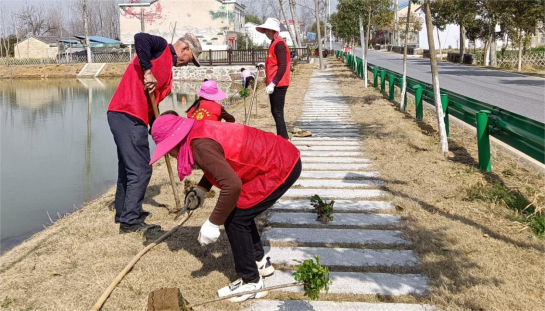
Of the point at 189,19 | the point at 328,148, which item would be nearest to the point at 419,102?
the point at 328,148

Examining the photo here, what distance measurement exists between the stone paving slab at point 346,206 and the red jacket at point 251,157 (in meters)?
1.98

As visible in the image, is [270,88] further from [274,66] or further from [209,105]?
[209,105]

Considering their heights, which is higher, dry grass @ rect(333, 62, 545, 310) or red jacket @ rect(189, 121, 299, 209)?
red jacket @ rect(189, 121, 299, 209)

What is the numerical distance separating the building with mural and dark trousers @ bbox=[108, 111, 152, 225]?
46429mm

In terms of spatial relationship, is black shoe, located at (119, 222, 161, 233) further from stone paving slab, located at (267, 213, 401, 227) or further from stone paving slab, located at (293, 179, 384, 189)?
stone paving slab, located at (293, 179, 384, 189)

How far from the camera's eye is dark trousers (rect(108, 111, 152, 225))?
175 inches

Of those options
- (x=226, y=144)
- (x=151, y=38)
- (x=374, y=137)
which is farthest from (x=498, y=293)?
(x=374, y=137)

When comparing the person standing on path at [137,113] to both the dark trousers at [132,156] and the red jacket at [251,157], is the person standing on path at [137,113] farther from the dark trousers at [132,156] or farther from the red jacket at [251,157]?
the red jacket at [251,157]

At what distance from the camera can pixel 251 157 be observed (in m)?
3.03

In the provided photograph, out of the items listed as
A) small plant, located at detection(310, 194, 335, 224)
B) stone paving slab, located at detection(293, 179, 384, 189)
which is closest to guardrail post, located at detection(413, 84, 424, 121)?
stone paving slab, located at detection(293, 179, 384, 189)

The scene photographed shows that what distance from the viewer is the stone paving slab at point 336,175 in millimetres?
6301

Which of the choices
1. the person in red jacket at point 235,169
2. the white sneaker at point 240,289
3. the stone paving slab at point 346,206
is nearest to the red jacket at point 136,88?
the person in red jacket at point 235,169

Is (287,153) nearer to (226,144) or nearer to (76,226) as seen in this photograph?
(226,144)

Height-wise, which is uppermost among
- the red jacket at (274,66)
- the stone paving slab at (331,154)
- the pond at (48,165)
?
the red jacket at (274,66)
